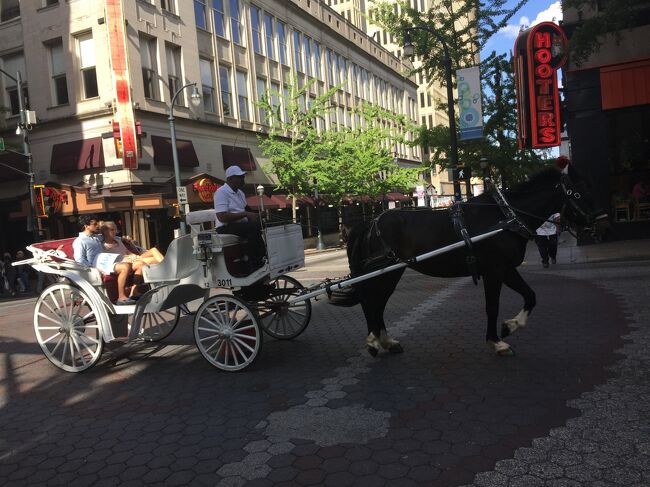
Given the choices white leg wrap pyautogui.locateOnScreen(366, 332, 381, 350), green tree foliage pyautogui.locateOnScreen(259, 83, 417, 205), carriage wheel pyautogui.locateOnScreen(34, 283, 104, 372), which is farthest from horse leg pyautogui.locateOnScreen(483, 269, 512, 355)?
green tree foliage pyautogui.locateOnScreen(259, 83, 417, 205)

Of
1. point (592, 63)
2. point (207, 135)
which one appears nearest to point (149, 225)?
point (207, 135)

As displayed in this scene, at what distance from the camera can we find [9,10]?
87.1 ft

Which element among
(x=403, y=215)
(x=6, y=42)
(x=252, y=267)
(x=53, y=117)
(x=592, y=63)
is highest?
(x=6, y=42)

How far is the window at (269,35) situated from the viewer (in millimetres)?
35406

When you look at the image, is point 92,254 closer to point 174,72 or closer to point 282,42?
point 174,72

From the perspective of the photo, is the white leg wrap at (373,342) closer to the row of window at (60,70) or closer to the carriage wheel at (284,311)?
the carriage wheel at (284,311)

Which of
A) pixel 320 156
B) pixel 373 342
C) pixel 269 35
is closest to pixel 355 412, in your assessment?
pixel 373 342

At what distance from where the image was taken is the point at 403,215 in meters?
6.19

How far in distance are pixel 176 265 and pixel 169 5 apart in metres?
25.3

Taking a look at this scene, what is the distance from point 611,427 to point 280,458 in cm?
242

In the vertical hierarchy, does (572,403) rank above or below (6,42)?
below

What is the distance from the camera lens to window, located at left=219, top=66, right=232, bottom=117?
101 ft

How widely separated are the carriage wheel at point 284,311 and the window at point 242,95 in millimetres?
26660

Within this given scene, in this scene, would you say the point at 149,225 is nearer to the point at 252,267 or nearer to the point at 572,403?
the point at 252,267
